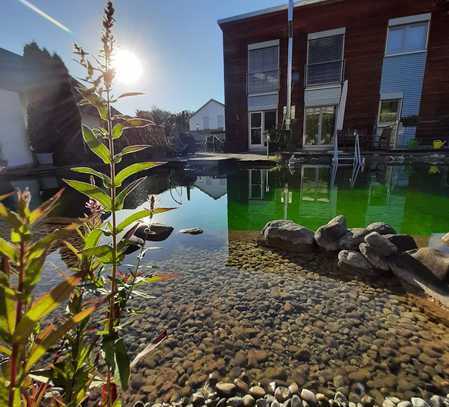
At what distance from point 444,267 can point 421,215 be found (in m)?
2.49

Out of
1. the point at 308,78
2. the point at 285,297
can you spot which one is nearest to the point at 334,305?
the point at 285,297

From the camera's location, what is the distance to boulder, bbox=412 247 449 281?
217 centimetres

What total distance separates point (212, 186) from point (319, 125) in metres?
8.02

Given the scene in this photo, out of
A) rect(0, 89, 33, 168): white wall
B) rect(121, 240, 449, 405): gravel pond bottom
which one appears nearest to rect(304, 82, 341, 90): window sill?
rect(121, 240, 449, 405): gravel pond bottom

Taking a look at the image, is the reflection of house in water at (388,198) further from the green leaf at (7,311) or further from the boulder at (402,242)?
the green leaf at (7,311)

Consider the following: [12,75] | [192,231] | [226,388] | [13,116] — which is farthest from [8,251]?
[12,75]

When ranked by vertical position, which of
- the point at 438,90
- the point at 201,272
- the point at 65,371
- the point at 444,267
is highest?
the point at 438,90

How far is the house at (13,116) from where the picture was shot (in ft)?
32.2

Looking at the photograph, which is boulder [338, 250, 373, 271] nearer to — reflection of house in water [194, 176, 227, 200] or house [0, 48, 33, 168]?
reflection of house in water [194, 176, 227, 200]

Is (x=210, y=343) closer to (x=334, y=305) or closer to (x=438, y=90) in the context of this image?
(x=334, y=305)

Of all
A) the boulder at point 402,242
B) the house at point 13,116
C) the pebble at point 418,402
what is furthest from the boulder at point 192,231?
the house at point 13,116

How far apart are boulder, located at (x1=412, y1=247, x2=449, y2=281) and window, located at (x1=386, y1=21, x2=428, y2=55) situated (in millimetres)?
12378

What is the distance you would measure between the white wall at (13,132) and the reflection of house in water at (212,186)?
288 inches

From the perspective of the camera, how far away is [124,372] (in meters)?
0.59
